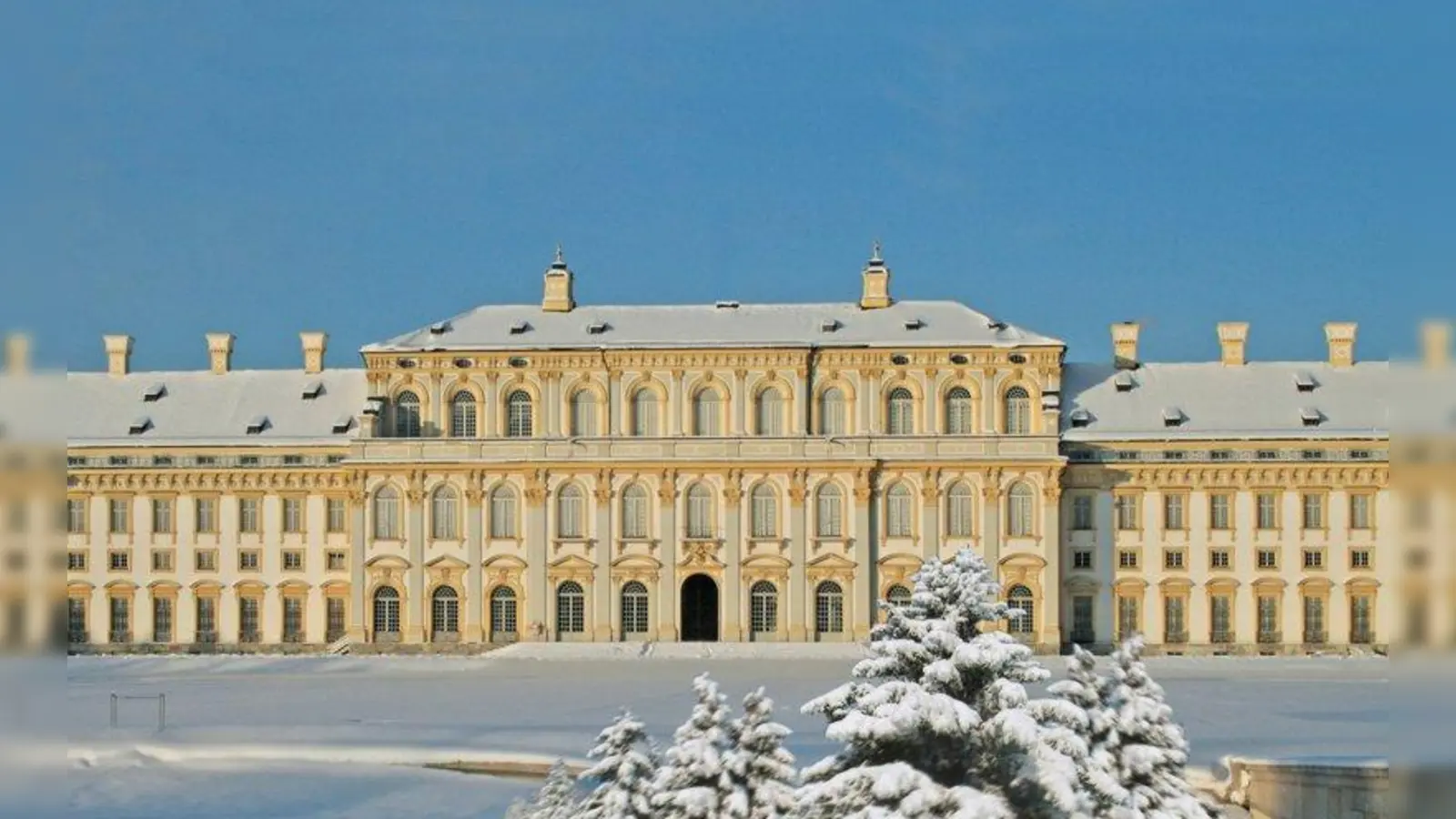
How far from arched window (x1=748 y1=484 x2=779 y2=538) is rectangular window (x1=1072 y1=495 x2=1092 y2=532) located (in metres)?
10.6

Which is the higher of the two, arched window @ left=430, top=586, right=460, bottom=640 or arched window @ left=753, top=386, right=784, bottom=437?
arched window @ left=753, top=386, right=784, bottom=437

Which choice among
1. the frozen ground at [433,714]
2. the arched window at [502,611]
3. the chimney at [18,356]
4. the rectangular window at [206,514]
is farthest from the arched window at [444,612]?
the chimney at [18,356]

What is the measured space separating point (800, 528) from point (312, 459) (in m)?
17.9

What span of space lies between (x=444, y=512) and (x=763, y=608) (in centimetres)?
1181

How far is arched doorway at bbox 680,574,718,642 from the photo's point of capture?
201 ft

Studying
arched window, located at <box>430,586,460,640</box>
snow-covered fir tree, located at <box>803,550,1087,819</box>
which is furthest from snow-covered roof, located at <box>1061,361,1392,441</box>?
snow-covered fir tree, located at <box>803,550,1087,819</box>

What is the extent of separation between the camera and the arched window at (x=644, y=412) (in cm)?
6234

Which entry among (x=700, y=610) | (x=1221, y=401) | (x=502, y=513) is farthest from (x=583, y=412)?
(x=1221, y=401)

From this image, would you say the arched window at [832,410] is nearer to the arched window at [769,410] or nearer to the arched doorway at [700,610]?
the arched window at [769,410]

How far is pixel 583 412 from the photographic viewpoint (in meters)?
62.5

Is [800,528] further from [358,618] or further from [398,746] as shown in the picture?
[398,746]

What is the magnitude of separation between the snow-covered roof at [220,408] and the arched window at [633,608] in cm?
1180

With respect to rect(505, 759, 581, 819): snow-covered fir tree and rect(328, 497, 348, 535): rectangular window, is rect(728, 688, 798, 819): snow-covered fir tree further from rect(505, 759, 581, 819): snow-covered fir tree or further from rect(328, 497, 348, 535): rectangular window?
rect(328, 497, 348, 535): rectangular window

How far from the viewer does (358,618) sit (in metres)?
61.6
